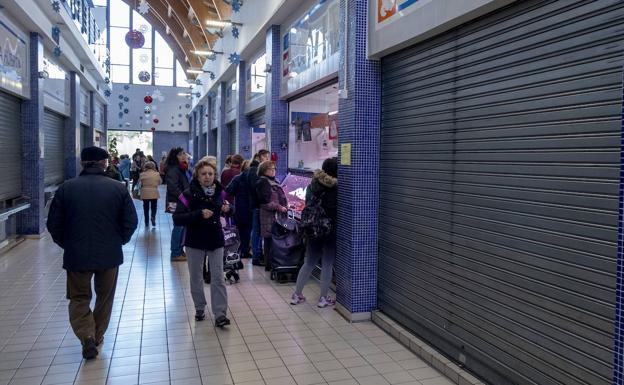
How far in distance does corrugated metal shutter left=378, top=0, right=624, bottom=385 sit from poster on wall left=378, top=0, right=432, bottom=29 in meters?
0.29

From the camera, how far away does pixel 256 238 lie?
6.87 metres

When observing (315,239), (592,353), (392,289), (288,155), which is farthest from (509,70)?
(288,155)

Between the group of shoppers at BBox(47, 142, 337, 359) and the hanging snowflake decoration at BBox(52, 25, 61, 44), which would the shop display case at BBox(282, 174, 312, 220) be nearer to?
the group of shoppers at BBox(47, 142, 337, 359)

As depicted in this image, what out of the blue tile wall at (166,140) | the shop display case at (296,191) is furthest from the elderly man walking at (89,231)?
the blue tile wall at (166,140)

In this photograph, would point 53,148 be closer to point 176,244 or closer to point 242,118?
point 242,118

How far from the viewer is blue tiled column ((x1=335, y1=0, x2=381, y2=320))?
4.51m

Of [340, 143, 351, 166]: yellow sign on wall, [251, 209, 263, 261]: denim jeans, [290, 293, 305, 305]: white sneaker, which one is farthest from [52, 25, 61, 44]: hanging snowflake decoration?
[290, 293, 305, 305]: white sneaker

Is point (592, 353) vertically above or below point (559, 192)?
below

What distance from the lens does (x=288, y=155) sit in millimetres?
8828

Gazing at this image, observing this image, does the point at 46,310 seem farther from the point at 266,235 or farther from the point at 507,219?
the point at 507,219

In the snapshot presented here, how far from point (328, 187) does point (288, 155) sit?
3.99 m

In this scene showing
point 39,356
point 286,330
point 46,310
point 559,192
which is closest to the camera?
point 559,192

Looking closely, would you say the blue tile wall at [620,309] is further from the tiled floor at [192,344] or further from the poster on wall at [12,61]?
the poster on wall at [12,61]

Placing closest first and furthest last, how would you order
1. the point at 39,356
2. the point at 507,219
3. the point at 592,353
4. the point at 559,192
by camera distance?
the point at 592,353, the point at 559,192, the point at 507,219, the point at 39,356
